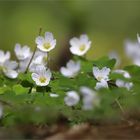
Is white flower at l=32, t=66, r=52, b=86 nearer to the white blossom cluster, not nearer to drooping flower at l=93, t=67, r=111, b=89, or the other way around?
the white blossom cluster

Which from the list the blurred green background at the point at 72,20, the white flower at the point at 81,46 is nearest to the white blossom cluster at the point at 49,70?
the white flower at the point at 81,46

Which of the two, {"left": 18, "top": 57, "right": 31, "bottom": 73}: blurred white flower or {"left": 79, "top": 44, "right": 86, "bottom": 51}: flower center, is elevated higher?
{"left": 79, "top": 44, "right": 86, "bottom": 51}: flower center

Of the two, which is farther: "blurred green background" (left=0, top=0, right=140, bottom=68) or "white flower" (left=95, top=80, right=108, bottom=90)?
"blurred green background" (left=0, top=0, right=140, bottom=68)

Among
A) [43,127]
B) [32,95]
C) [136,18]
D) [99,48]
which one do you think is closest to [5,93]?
[32,95]

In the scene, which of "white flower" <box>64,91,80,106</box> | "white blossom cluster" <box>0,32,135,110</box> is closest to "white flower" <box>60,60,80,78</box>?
"white blossom cluster" <box>0,32,135,110</box>

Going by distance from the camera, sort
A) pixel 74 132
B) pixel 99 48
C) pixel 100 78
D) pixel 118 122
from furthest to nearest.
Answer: pixel 99 48, pixel 100 78, pixel 118 122, pixel 74 132

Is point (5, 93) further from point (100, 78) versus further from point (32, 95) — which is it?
point (100, 78)

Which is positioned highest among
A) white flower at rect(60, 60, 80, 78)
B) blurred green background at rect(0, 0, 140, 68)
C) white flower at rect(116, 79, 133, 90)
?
blurred green background at rect(0, 0, 140, 68)
